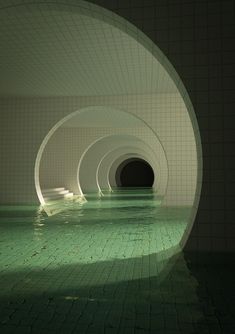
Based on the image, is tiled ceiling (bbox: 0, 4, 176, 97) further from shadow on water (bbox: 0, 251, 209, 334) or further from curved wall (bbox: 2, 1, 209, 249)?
shadow on water (bbox: 0, 251, 209, 334)

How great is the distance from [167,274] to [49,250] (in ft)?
5.59

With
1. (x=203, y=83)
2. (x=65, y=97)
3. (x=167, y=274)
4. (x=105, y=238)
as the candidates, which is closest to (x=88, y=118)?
(x=65, y=97)

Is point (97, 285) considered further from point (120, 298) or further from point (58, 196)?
point (58, 196)

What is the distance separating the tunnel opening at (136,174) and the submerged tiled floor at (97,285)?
3159 cm

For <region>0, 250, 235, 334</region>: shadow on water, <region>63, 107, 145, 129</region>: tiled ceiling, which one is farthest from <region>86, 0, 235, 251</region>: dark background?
<region>63, 107, 145, 129</region>: tiled ceiling

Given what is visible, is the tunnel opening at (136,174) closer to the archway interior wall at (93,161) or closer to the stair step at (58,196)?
the archway interior wall at (93,161)

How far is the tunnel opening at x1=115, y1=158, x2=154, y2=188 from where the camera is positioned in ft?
122

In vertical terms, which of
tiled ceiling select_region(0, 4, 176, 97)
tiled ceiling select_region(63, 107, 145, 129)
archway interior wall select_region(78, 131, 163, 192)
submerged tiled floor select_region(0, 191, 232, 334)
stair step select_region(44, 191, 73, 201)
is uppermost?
tiled ceiling select_region(0, 4, 176, 97)

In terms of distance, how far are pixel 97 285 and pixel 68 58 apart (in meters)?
5.86

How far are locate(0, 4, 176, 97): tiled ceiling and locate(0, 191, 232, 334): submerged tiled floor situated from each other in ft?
9.96

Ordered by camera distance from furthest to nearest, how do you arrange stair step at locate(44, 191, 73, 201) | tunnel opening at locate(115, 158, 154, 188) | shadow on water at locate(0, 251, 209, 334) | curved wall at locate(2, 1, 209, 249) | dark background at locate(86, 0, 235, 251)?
tunnel opening at locate(115, 158, 154, 188) → stair step at locate(44, 191, 73, 201) → curved wall at locate(2, 1, 209, 249) → dark background at locate(86, 0, 235, 251) → shadow on water at locate(0, 251, 209, 334)

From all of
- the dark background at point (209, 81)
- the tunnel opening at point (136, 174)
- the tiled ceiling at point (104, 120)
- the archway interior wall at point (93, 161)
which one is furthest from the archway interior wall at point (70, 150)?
the tunnel opening at point (136, 174)

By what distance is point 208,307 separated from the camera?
8.11 feet

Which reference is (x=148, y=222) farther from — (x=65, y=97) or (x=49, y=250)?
(x=65, y=97)
